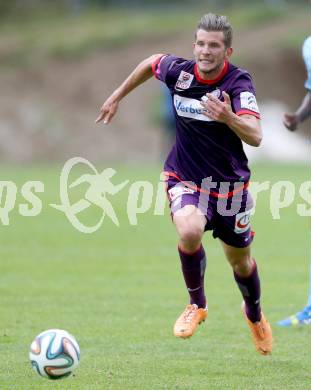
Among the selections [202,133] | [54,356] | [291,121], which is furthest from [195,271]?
[291,121]

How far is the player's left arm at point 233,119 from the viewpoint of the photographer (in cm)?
643

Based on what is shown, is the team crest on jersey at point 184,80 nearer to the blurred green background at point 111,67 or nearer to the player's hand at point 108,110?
the player's hand at point 108,110

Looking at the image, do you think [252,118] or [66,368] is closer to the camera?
[66,368]

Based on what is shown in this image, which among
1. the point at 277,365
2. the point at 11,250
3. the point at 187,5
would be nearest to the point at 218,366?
the point at 277,365

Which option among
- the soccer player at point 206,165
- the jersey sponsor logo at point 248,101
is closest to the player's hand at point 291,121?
the soccer player at point 206,165

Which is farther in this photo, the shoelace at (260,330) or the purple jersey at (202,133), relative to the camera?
the shoelace at (260,330)

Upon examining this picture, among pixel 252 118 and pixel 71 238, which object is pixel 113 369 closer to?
pixel 252 118

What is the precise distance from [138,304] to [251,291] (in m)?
2.22

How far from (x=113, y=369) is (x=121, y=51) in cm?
2879

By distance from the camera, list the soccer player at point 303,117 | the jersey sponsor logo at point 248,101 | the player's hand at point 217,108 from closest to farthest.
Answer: the player's hand at point 217,108, the jersey sponsor logo at point 248,101, the soccer player at point 303,117

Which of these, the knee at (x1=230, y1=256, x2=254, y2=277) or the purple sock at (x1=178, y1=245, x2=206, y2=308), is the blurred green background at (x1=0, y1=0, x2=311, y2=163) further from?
the purple sock at (x1=178, y1=245, x2=206, y2=308)

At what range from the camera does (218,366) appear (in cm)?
711

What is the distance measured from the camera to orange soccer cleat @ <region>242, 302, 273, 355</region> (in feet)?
24.1

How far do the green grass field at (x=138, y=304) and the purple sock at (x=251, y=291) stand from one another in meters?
0.32
